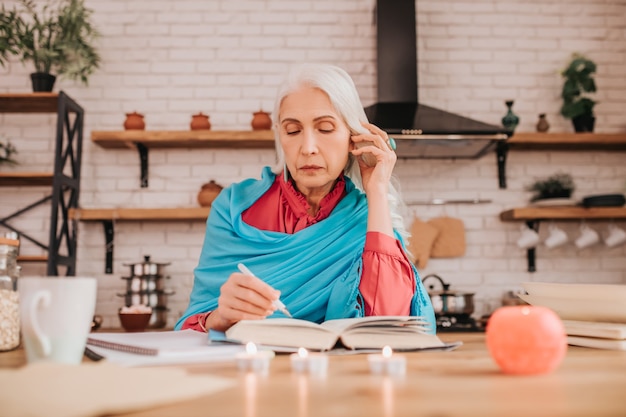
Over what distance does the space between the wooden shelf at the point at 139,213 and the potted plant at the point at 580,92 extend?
2.49m

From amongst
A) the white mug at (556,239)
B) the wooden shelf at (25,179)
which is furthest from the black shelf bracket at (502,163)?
the wooden shelf at (25,179)

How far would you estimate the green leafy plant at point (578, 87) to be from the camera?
3787 millimetres

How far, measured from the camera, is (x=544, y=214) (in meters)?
3.58

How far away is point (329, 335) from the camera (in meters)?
0.94

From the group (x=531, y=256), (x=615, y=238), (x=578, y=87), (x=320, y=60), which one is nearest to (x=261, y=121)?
(x=320, y=60)

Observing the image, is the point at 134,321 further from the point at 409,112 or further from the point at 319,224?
the point at 409,112

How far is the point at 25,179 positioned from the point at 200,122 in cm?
114

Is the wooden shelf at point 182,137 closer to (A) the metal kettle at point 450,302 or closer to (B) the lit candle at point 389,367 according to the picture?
(A) the metal kettle at point 450,302

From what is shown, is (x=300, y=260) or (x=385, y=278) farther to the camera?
(x=300, y=260)

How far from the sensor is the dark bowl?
3.07 metres

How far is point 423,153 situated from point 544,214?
849 mm

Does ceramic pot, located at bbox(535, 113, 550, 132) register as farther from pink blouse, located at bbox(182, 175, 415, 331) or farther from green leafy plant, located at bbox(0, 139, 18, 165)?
green leafy plant, located at bbox(0, 139, 18, 165)

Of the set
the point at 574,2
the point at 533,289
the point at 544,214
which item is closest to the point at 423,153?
the point at 544,214

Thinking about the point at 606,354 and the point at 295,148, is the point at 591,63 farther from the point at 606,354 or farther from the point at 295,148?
the point at 606,354
